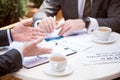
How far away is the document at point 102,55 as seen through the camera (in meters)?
1.51

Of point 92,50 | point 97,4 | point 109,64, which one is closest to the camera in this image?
point 109,64

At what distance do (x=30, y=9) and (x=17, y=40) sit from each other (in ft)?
10.4

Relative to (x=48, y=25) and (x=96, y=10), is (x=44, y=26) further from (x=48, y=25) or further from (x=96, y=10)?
(x=96, y=10)

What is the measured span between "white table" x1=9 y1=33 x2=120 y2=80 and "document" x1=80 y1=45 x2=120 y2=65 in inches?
1.4

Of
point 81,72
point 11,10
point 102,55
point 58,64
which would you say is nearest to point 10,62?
point 58,64

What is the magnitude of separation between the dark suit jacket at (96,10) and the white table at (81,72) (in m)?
0.70

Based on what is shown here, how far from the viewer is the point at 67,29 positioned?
75.6 inches

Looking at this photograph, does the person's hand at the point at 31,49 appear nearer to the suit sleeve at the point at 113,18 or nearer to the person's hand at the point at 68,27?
the person's hand at the point at 68,27

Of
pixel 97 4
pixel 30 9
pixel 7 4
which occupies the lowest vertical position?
pixel 30 9

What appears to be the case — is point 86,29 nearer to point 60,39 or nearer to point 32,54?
point 60,39

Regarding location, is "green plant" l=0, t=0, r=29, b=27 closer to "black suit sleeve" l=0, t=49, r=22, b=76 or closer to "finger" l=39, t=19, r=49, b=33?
"finger" l=39, t=19, r=49, b=33

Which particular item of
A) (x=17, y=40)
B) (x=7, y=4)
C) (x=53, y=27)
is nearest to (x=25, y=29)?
(x=17, y=40)

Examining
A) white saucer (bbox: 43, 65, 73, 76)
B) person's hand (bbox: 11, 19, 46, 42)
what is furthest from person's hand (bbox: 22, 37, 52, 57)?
person's hand (bbox: 11, 19, 46, 42)

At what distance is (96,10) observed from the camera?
2.33m
